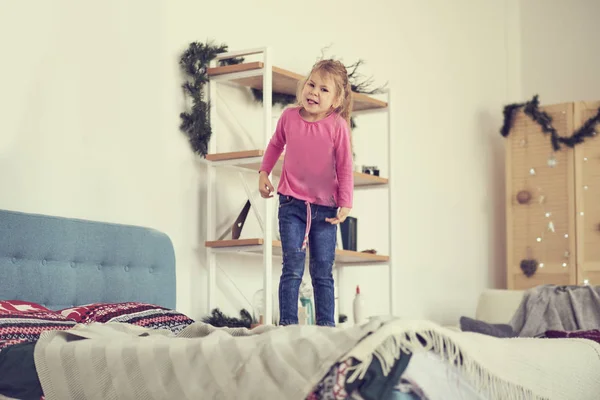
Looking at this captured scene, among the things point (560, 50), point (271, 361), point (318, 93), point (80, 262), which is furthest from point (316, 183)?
point (560, 50)

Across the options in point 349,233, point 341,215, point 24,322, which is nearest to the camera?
point 24,322

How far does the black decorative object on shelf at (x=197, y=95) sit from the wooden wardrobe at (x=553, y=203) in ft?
8.62

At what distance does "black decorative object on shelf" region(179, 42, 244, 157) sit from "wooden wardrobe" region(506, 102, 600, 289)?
8.62 ft

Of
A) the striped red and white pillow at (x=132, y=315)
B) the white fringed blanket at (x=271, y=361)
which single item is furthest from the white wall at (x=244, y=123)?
the white fringed blanket at (x=271, y=361)

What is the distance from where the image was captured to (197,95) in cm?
390

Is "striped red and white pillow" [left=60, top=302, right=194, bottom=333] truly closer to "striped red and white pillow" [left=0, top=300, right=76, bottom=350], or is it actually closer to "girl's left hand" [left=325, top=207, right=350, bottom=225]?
"striped red and white pillow" [left=0, top=300, right=76, bottom=350]

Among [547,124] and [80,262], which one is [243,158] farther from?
[547,124]

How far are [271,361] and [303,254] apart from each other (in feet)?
5.05

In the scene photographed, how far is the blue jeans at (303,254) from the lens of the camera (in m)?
3.08

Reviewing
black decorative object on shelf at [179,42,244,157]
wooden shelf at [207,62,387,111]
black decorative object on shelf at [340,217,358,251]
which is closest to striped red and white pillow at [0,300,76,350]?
black decorative object on shelf at [179,42,244,157]

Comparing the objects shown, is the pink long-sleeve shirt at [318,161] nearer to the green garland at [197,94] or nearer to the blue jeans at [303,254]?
the blue jeans at [303,254]

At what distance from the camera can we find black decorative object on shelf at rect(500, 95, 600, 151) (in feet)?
18.3

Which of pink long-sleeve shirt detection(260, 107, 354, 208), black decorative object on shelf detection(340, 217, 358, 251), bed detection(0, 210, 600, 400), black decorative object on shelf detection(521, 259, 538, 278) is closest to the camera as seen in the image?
bed detection(0, 210, 600, 400)

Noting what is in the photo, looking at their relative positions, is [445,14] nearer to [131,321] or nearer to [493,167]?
[493,167]
